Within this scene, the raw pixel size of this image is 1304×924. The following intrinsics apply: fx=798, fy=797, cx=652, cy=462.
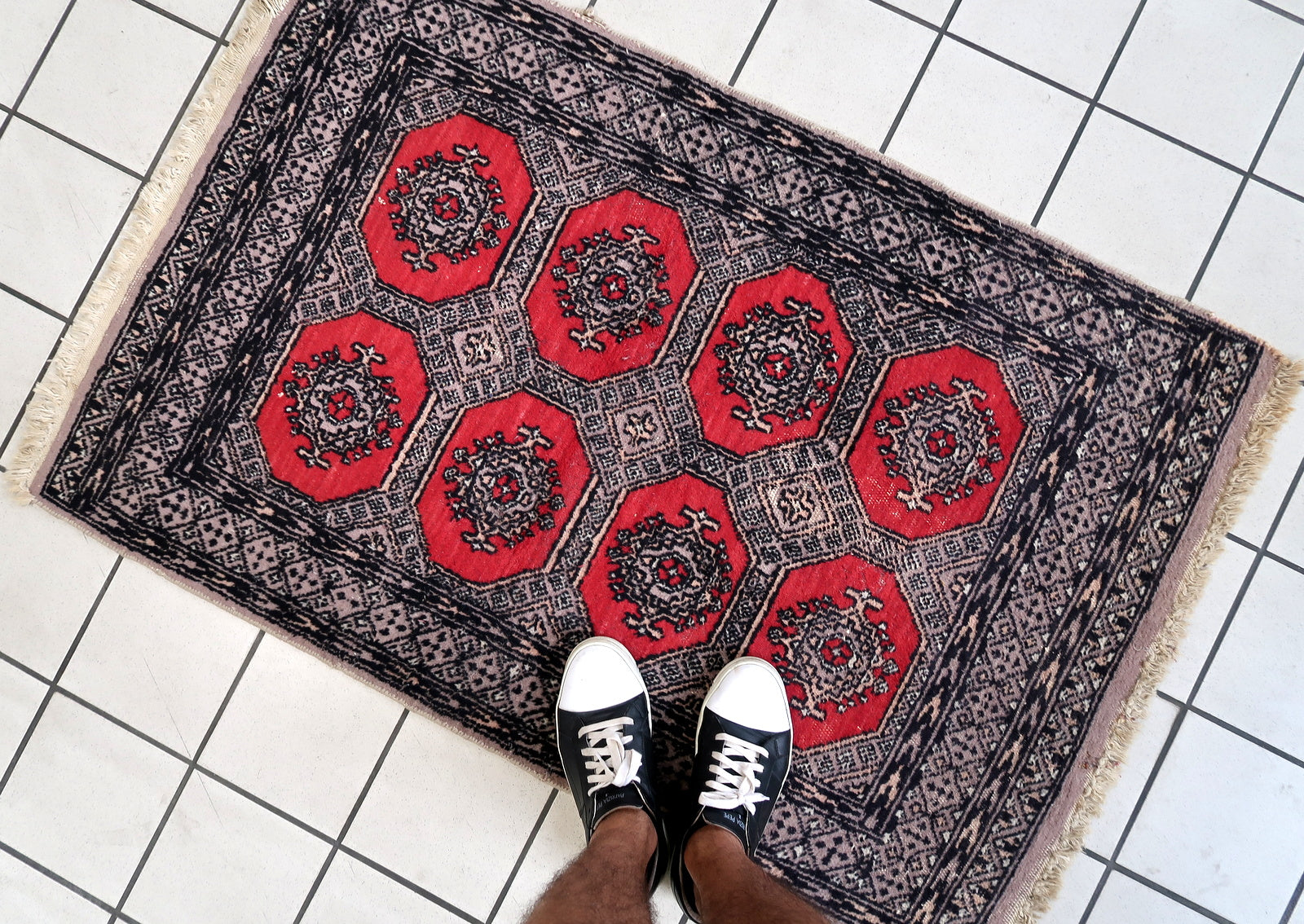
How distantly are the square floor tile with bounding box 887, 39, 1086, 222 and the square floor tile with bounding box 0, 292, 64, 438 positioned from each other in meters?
1.18

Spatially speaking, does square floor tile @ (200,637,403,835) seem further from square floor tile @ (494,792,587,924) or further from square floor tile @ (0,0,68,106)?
square floor tile @ (0,0,68,106)

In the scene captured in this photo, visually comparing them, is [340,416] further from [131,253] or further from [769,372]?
[769,372]

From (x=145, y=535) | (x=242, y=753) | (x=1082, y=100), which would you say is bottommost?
(x=242, y=753)

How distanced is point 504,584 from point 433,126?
62cm

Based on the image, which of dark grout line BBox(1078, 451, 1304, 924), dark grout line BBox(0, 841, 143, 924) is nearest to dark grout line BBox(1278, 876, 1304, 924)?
dark grout line BBox(1078, 451, 1304, 924)

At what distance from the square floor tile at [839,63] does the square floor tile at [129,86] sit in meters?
0.77

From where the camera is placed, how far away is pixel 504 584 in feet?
3.49

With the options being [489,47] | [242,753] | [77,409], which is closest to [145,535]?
[77,409]

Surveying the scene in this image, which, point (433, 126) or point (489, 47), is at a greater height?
point (489, 47)

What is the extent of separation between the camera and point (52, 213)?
109 centimetres

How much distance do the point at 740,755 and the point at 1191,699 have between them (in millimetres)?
604

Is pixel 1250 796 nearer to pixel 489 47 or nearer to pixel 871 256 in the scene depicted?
pixel 871 256

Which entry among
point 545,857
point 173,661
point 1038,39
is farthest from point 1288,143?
point 173,661

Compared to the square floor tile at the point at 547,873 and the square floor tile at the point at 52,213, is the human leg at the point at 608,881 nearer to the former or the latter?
the square floor tile at the point at 547,873
